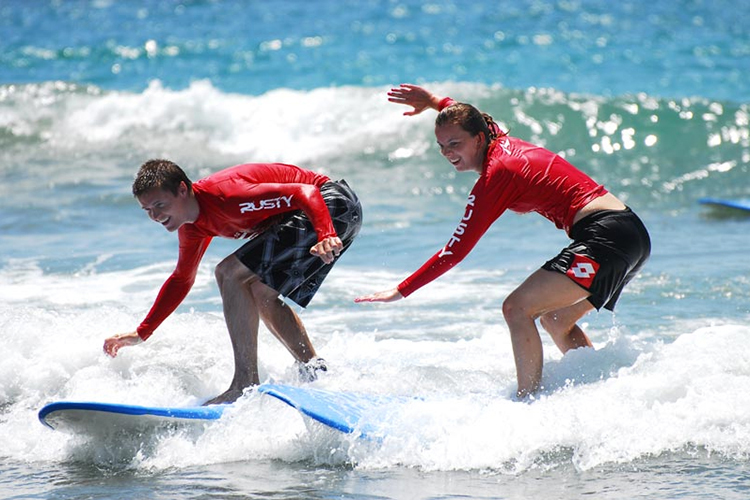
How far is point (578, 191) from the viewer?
4.86m

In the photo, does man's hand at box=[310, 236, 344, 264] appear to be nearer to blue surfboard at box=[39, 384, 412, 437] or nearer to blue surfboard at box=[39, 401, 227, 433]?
blue surfboard at box=[39, 384, 412, 437]

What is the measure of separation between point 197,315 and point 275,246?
5.53ft

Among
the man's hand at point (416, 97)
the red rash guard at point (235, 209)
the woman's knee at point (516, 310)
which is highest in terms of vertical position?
the man's hand at point (416, 97)

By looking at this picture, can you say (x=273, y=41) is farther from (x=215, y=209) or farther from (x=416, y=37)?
(x=215, y=209)

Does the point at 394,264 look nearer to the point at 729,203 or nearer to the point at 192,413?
the point at 729,203

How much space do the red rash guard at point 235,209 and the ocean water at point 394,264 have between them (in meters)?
0.60

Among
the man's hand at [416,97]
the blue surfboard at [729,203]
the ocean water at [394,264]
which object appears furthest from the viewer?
the blue surfboard at [729,203]

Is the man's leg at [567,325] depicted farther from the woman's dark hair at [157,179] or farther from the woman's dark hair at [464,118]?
the woman's dark hair at [157,179]

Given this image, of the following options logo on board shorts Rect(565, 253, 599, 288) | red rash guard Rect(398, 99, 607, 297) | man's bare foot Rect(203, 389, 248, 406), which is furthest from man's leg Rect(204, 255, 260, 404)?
logo on board shorts Rect(565, 253, 599, 288)

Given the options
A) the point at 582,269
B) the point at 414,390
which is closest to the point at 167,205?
the point at 414,390

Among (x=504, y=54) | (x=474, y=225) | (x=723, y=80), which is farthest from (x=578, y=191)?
(x=504, y=54)

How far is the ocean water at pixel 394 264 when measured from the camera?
4.43 meters

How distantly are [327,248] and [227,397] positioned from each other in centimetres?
95

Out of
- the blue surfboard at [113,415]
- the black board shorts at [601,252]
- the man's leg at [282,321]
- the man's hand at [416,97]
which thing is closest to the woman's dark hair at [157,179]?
the man's leg at [282,321]
